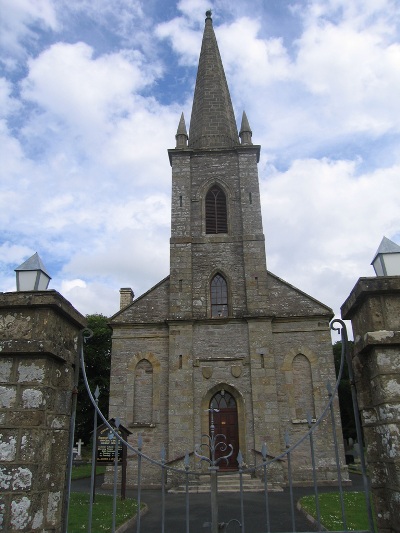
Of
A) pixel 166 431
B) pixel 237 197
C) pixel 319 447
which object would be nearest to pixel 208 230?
pixel 237 197

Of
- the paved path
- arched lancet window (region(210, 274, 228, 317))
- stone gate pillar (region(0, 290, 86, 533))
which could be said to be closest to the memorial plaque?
the paved path

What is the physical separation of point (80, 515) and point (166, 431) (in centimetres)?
795

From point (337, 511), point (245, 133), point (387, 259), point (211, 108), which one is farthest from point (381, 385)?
point (211, 108)

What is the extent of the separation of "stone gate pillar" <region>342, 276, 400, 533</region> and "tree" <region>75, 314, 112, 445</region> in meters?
31.3

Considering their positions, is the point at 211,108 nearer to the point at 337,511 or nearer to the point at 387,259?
the point at 337,511

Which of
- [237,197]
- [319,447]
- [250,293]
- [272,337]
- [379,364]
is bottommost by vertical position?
[319,447]

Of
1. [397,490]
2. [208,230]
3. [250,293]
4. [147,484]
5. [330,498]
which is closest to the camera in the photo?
[397,490]

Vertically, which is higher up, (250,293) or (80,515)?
(250,293)

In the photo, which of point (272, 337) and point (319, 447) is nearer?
point (319, 447)

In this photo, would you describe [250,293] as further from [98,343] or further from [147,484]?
[98,343]

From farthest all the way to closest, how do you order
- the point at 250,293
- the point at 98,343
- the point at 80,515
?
1. the point at 98,343
2. the point at 250,293
3. the point at 80,515

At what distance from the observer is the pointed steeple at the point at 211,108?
25.0m

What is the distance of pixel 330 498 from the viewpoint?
12.6 meters

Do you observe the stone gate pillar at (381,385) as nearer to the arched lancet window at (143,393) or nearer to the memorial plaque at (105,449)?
the memorial plaque at (105,449)
